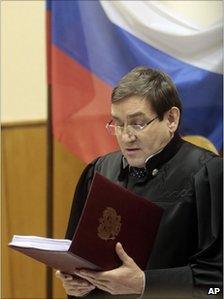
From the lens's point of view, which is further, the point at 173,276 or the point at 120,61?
the point at 120,61

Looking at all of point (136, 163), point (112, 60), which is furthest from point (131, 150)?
point (112, 60)

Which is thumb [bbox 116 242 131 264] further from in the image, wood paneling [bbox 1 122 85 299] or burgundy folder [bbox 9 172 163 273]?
wood paneling [bbox 1 122 85 299]

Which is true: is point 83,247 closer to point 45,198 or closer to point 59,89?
point 59,89

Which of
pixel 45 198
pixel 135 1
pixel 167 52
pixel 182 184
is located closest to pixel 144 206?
pixel 182 184

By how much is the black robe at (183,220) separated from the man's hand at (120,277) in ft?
0.11

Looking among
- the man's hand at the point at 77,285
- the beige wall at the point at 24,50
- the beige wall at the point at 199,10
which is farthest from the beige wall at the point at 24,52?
the man's hand at the point at 77,285

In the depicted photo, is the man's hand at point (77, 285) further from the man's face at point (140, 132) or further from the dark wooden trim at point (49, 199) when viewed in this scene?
the dark wooden trim at point (49, 199)

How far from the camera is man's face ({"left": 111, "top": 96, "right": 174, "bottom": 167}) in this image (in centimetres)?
109

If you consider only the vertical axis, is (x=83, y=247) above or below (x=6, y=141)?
below

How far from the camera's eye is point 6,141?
2176mm

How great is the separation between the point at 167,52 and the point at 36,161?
0.77 m

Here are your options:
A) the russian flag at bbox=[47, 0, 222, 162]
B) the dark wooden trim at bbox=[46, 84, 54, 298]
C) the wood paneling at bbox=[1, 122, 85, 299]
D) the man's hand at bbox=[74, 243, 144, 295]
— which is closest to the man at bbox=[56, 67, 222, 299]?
the man's hand at bbox=[74, 243, 144, 295]

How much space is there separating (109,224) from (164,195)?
0.19 m

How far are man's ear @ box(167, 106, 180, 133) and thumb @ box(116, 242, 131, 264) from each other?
0.30 metres
